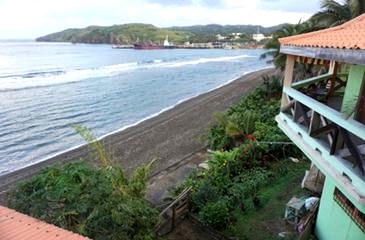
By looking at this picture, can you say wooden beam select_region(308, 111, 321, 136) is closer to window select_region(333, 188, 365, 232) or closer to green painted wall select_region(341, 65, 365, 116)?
green painted wall select_region(341, 65, 365, 116)

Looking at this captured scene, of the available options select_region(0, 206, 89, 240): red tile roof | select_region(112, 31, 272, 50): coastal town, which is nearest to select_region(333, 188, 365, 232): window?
select_region(0, 206, 89, 240): red tile roof

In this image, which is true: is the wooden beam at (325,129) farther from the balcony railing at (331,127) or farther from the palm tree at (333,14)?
the palm tree at (333,14)

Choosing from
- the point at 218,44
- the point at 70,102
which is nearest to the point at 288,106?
the point at 70,102

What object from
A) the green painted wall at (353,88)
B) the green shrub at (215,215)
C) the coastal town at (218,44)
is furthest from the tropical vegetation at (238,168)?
the coastal town at (218,44)

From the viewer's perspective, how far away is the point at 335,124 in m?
5.55

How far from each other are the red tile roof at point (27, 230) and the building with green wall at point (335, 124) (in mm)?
3746

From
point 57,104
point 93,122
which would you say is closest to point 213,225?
point 93,122

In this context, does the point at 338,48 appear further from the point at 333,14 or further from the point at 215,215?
the point at 333,14

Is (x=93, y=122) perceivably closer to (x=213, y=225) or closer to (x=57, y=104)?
(x=57, y=104)

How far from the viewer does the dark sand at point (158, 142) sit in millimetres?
19222

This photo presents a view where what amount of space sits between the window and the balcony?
5.12ft

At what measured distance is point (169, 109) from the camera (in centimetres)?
3481

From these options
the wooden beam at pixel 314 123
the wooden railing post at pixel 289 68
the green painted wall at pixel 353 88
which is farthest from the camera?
the wooden railing post at pixel 289 68

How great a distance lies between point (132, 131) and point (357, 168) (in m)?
22.6
